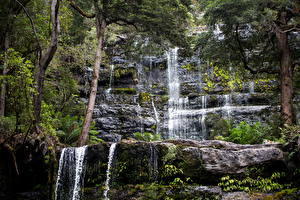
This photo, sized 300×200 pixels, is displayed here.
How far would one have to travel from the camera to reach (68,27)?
12344 mm

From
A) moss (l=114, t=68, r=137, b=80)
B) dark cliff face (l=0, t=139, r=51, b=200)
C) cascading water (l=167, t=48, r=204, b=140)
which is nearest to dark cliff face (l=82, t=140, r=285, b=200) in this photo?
dark cliff face (l=0, t=139, r=51, b=200)

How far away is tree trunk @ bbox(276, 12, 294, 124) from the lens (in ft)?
29.3

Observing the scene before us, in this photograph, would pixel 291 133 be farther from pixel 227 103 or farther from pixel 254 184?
pixel 227 103

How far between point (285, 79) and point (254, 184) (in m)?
4.17

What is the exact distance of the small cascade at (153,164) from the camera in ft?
24.1

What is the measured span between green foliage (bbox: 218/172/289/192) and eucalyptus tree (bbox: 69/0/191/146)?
195 inches

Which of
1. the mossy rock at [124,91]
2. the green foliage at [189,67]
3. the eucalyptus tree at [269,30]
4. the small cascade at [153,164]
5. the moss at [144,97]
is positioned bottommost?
the small cascade at [153,164]

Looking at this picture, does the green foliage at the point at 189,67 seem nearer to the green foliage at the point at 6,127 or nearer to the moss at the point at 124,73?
the moss at the point at 124,73

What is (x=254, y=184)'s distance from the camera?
22.9 feet

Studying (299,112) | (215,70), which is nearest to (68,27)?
(215,70)

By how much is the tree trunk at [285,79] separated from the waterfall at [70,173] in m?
6.66

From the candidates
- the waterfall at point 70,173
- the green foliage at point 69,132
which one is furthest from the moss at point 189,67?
the waterfall at point 70,173

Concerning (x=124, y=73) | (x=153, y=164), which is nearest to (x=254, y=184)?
(x=153, y=164)

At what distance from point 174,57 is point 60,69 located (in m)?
8.58
